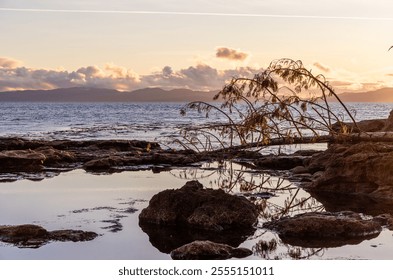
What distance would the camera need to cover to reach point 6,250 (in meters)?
9.05

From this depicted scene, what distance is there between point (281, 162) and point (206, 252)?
1083 centimetres

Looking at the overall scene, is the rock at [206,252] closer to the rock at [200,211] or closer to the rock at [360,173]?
the rock at [200,211]

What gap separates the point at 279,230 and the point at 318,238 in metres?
0.71

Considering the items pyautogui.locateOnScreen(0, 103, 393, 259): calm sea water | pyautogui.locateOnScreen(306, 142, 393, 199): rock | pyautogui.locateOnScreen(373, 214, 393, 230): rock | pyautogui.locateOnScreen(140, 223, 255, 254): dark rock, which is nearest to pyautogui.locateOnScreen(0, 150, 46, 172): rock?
pyautogui.locateOnScreen(0, 103, 393, 259): calm sea water

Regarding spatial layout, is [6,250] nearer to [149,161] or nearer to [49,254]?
[49,254]

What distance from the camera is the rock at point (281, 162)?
63.0 feet

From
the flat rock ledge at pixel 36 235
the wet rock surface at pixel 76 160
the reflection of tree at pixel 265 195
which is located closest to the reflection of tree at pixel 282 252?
the reflection of tree at pixel 265 195

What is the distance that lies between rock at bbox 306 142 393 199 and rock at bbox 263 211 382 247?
364 centimetres

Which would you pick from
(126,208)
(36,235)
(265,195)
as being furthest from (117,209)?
(265,195)

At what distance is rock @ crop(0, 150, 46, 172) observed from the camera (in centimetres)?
1908

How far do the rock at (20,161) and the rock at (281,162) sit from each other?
6.43 metres

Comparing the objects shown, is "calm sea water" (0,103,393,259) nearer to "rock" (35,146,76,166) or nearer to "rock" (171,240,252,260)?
"rock" (171,240,252,260)

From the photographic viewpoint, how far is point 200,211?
36.0 ft

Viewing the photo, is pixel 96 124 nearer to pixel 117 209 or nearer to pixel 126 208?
pixel 126 208
